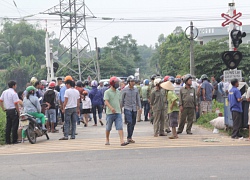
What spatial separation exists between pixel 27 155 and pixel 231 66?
25.9 ft

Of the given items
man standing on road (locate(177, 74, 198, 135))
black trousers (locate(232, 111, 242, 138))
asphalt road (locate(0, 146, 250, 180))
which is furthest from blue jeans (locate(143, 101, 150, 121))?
asphalt road (locate(0, 146, 250, 180))

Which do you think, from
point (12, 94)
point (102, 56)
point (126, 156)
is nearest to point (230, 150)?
point (126, 156)

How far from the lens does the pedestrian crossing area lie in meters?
13.9

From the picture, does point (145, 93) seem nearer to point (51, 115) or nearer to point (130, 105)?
point (51, 115)

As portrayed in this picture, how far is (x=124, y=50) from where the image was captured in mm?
91312

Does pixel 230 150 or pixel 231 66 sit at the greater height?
pixel 231 66

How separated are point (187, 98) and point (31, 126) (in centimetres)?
496

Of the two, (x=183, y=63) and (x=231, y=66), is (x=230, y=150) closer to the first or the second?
(x=231, y=66)

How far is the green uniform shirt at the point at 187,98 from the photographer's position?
647 inches

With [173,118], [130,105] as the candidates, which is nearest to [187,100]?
[173,118]

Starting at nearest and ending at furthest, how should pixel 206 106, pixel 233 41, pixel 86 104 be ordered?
pixel 233 41 < pixel 206 106 < pixel 86 104

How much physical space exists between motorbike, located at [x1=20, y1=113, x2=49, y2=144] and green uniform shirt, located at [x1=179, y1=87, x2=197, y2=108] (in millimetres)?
4536

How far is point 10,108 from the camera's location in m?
15.8

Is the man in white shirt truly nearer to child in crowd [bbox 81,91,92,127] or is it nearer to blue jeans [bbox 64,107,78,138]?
blue jeans [bbox 64,107,78,138]
